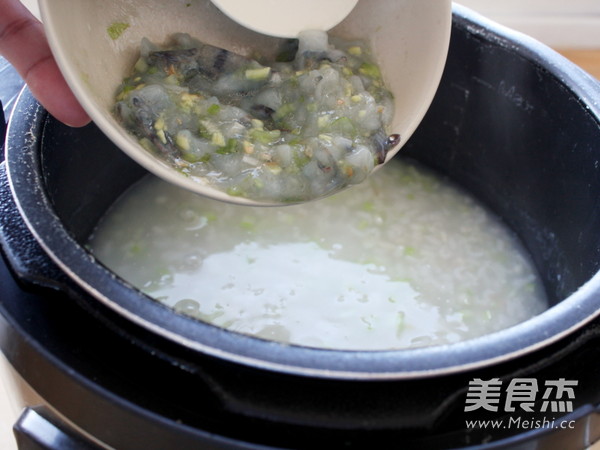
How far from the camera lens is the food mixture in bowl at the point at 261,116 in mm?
1165

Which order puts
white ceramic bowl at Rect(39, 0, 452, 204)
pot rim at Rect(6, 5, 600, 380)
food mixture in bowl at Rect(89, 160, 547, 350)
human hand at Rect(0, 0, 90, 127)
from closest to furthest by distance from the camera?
pot rim at Rect(6, 5, 600, 380) → white ceramic bowl at Rect(39, 0, 452, 204) → human hand at Rect(0, 0, 90, 127) → food mixture in bowl at Rect(89, 160, 547, 350)

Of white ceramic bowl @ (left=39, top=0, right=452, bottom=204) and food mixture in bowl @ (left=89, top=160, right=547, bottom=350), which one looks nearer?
white ceramic bowl @ (left=39, top=0, right=452, bottom=204)

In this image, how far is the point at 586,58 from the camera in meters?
2.46

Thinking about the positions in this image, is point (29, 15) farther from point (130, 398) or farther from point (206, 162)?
point (130, 398)

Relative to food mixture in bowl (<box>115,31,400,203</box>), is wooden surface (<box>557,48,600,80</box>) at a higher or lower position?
lower

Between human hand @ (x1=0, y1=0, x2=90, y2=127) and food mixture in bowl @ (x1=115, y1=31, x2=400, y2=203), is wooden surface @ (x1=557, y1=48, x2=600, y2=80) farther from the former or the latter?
human hand @ (x1=0, y1=0, x2=90, y2=127)

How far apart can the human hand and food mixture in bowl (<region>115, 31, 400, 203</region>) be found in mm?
111

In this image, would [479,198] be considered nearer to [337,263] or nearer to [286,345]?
[337,263]

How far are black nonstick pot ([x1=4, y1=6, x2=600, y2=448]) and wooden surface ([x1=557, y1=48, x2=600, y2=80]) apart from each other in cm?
87

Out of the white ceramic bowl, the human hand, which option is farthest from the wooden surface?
the human hand

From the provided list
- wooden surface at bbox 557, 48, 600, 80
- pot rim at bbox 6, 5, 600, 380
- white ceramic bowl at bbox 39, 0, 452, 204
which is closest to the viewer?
pot rim at bbox 6, 5, 600, 380

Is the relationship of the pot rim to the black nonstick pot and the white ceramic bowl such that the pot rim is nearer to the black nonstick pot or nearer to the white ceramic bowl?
the black nonstick pot

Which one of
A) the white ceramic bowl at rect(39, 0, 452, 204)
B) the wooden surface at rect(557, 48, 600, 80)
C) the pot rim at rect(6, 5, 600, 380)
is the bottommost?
the wooden surface at rect(557, 48, 600, 80)

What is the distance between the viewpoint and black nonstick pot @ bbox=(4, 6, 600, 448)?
0.88 meters
